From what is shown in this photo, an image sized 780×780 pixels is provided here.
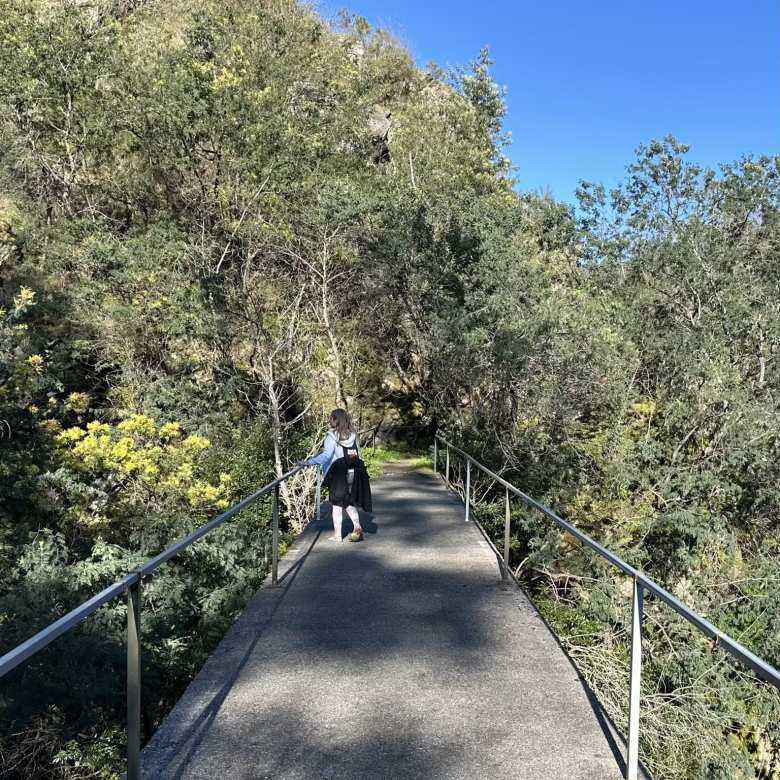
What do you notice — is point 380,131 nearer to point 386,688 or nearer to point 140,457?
point 140,457

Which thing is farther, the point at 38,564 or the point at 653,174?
the point at 653,174

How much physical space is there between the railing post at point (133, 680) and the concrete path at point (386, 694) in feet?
0.76

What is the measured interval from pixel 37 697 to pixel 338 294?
12.1m

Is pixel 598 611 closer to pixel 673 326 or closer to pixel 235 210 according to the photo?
pixel 673 326

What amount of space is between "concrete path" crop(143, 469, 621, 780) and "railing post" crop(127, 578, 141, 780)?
0.23m

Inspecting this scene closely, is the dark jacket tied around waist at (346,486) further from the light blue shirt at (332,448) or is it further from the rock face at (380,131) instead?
the rock face at (380,131)

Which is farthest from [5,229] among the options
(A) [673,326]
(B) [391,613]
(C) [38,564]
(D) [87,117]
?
(A) [673,326]

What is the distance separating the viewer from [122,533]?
8672 millimetres

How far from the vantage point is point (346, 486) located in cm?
692

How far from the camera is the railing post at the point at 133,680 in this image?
97.7 inches

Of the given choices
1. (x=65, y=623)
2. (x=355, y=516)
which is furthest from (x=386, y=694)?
(x=355, y=516)

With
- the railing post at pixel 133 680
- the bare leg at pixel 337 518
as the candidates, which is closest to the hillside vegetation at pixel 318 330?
the bare leg at pixel 337 518

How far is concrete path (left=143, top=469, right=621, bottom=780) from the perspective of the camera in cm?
278

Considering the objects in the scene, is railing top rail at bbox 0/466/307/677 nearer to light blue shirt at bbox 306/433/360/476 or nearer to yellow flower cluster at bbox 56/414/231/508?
light blue shirt at bbox 306/433/360/476
